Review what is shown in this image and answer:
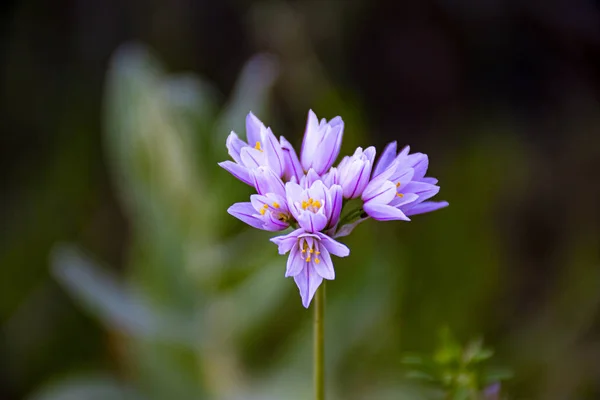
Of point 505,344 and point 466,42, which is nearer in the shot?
point 505,344

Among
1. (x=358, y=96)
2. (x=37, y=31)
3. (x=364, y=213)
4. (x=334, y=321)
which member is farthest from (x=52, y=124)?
(x=364, y=213)

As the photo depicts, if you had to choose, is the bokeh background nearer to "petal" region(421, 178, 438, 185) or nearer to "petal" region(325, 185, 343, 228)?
"petal" region(421, 178, 438, 185)

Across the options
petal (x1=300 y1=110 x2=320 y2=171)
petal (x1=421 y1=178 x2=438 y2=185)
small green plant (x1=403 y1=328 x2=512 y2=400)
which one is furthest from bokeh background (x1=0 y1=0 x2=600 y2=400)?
petal (x1=300 y1=110 x2=320 y2=171)

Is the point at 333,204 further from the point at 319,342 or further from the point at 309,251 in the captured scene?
the point at 319,342

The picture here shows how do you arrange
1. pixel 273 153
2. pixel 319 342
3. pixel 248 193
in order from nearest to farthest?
pixel 319 342
pixel 273 153
pixel 248 193

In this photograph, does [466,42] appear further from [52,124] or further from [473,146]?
[52,124]

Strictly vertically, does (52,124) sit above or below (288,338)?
above

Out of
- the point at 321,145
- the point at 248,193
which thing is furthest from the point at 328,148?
the point at 248,193

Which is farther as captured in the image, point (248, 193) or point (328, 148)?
point (248, 193)
